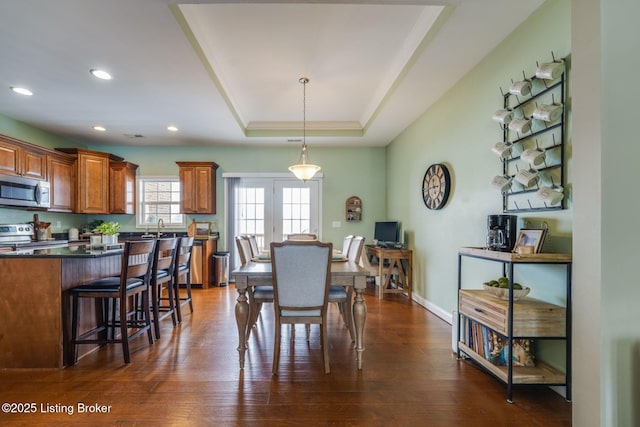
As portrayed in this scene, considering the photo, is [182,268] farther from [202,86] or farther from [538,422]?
[538,422]

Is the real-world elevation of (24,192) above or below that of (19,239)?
above

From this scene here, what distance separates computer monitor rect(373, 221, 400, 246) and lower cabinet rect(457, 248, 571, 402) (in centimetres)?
262

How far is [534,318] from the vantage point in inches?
72.1

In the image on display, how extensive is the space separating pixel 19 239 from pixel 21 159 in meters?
1.10

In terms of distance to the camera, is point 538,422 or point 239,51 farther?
point 239,51

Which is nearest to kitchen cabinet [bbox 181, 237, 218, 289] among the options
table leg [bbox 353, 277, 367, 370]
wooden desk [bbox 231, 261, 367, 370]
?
wooden desk [bbox 231, 261, 367, 370]

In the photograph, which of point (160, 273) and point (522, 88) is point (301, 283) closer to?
point (160, 273)

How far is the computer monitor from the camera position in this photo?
488 centimetres

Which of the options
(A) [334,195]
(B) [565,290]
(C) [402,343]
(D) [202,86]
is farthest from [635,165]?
(A) [334,195]

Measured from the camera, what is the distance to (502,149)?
2.35 m

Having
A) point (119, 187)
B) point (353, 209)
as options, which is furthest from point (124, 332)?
point (353, 209)

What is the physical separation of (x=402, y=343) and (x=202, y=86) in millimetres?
3323

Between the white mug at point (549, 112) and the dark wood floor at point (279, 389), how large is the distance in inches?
70.3

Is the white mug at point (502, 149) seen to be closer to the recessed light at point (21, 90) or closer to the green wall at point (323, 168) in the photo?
the green wall at point (323, 168)
